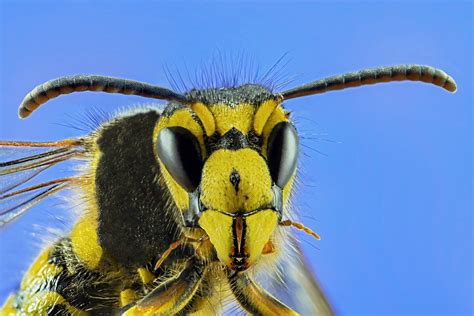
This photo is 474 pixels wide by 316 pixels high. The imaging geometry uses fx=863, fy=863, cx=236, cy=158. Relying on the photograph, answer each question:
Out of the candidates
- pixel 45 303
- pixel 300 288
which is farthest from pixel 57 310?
pixel 300 288

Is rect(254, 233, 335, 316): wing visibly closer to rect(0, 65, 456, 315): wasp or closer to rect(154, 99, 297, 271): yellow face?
rect(0, 65, 456, 315): wasp

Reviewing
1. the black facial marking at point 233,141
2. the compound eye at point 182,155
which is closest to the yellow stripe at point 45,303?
the compound eye at point 182,155

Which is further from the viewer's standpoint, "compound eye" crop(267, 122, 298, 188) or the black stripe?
the black stripe

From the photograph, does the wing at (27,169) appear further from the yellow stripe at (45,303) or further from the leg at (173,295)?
the leg at (173,295)

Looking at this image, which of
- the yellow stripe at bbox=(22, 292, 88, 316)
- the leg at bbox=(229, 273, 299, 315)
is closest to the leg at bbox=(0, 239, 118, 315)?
the yellow stripe at bbox=(22, 292, 88, 316)

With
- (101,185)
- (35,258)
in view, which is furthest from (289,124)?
(35,258)
